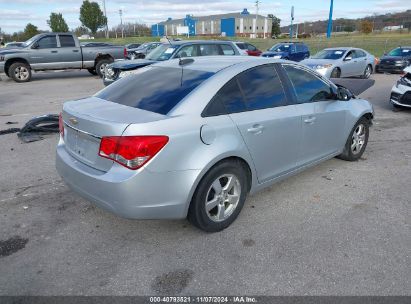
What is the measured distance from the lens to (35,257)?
9.93 feet

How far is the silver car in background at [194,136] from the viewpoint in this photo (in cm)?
279

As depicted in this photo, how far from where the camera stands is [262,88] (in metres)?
3.62

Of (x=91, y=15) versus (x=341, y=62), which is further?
(x=91, y=15)

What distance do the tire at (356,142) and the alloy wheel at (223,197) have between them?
2.37 metres

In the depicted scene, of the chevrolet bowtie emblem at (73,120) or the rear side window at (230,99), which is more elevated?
the rear side window at (230,99)

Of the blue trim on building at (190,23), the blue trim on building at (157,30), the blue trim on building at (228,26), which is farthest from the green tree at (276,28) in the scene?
the blue trim on building at (157,30)

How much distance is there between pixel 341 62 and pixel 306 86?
36.8ft

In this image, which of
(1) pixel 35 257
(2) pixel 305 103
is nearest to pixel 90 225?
(1) pixel 35 257

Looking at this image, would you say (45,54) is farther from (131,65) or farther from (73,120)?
(73,120)

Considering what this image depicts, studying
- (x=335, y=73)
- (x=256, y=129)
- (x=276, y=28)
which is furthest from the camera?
(x=276, y=28)

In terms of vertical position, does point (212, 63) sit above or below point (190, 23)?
below

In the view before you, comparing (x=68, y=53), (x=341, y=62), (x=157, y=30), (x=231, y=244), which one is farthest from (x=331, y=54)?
(x=157, y=30)

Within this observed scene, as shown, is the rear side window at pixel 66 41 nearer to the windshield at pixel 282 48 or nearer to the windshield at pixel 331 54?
the windshield at pixel 331 54

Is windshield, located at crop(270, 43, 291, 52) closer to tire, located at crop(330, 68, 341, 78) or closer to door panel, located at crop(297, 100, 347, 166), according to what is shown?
tire, located at crop(330, 68, 341, 78)
